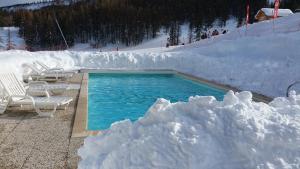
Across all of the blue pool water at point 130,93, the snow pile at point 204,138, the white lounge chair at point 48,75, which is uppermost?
the snow pile at point 204,138

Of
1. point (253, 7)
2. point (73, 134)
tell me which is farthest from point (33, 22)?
point (73, 134)

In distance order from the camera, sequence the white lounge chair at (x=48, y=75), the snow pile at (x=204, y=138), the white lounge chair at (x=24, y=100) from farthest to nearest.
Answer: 1. the white lounge chair at (x=48, y=75)
2. the white lounge chair at (x=24, y=100)
3. the snow pile at (x=204, y=138)

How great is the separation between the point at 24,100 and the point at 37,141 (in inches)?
76.1

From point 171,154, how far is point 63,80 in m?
9.55

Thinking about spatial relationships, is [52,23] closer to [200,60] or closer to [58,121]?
[200,60]

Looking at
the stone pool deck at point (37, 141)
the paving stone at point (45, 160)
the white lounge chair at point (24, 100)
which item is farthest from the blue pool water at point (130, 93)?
the paving stone at point (45, 160)

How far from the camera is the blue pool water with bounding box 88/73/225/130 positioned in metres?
8.51

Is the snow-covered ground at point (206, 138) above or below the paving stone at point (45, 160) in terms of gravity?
above

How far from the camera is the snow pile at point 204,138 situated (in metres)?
2.39

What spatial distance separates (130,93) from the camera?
11.5 metres

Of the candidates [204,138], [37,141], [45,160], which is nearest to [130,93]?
[37,141]

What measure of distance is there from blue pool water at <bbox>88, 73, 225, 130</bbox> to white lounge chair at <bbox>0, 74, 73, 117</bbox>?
894 millimetres

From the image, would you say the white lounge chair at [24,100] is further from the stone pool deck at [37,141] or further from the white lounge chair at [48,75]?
the white lounge chair at [48,75]

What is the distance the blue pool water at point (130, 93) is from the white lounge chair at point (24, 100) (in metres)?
0.89
